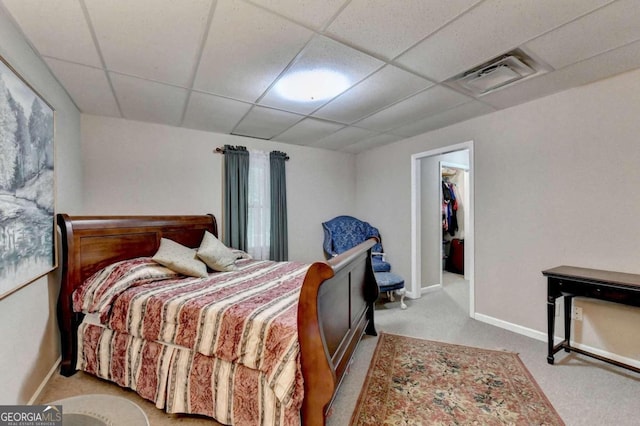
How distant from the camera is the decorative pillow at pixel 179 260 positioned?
2486 millimetres

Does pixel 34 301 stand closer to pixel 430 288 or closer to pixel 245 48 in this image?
pixel 245 48

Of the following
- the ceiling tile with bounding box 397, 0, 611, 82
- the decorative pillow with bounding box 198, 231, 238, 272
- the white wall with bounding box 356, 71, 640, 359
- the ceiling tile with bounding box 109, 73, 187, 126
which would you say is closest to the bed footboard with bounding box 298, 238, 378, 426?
the decorative pillow with bounding box 198, 231, 238, 272

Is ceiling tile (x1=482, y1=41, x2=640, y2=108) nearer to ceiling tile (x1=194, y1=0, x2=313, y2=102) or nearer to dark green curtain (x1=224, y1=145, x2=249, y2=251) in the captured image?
ceiling tile (x1=194, y1=0, x2=313, y2=102)

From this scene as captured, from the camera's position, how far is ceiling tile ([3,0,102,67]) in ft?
4.71

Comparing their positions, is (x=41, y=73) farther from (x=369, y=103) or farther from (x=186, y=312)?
(x=369, y=103)

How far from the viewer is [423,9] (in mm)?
1490

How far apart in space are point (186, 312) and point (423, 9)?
2307 millimetres

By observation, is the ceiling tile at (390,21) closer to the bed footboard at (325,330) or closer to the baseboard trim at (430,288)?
the bed footboard at (325,330)

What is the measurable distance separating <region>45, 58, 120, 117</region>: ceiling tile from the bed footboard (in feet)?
7.63

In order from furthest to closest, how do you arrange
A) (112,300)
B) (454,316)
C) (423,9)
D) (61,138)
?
(454,316)
(61,138)
(112,300)
(423,9)

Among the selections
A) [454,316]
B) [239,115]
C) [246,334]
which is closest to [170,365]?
[246,334]

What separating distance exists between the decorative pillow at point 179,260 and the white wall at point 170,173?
2.69ft

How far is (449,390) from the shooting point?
1.97 metres

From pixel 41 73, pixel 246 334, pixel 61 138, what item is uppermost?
pixel 41 73
